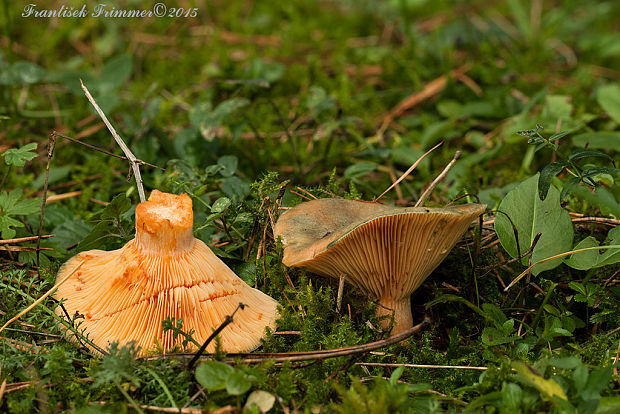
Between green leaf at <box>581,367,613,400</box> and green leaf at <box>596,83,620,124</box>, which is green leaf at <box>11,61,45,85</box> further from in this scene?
green leaf at <box>596,83,620,124</box>

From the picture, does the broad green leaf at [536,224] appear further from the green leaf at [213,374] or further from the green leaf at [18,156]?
the green leaf at [18,156]

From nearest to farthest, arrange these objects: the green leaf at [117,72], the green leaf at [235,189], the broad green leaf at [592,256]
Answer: the broad green leaf at [592,256] → the green leaf at [235,189] → the green leaf at [117,72]

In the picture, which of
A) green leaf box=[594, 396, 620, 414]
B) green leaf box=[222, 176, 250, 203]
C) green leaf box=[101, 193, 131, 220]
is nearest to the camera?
green leaf box=[594, 396, 620, 414]

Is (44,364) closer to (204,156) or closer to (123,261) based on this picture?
(123,261)

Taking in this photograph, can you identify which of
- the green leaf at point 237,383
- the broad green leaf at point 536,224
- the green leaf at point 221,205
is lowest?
the green leaf at point 237,383

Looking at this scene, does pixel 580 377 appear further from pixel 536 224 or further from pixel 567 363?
pixel 536 224

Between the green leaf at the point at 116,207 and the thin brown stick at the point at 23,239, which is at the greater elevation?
the green leaf at the point at 116,207

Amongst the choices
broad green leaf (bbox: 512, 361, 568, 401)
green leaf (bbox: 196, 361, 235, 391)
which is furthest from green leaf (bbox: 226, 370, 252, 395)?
broad green leaf (bbox: 512, 361, 568, 401)

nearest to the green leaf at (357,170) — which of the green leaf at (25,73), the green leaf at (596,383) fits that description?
the green leaf at (596,383)
